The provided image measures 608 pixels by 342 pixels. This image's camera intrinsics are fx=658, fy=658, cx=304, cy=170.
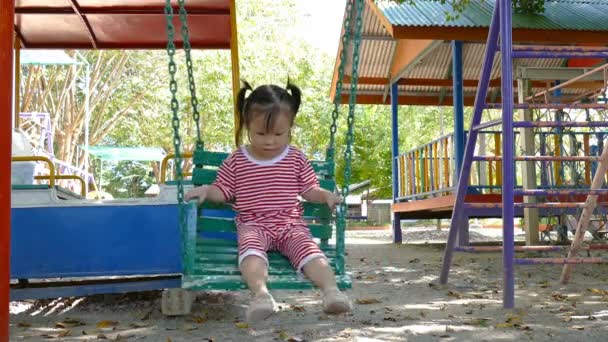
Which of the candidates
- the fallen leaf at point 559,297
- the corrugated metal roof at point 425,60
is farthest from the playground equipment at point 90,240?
the corrugated metal roof at point 425,60

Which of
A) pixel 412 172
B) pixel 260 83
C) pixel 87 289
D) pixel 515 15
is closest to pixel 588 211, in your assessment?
pixel 87 289

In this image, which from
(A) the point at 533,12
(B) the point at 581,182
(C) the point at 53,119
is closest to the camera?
(B) the point at 581,182

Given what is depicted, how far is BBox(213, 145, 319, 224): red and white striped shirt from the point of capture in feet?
11.9

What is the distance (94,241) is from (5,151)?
1574 millimetres

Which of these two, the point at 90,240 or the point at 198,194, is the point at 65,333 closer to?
the point at 90,240

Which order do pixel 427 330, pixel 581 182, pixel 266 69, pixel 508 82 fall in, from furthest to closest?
pixel 266 69 → pixel 581 182 → pixel 508 82 → pixel 427 330

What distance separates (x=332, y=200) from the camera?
140 inches

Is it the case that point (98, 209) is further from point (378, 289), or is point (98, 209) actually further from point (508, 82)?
point (508, 82)

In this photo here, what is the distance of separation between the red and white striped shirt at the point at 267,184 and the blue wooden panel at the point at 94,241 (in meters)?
1.03

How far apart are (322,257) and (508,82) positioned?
2.00 metres

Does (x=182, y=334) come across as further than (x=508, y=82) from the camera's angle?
No

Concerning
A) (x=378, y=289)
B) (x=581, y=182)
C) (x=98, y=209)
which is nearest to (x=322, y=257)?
(x=98, y=209)

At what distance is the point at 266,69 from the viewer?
21203 millimetres

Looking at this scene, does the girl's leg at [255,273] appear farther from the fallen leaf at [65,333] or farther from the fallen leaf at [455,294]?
the fallen leaf at [455,294]
